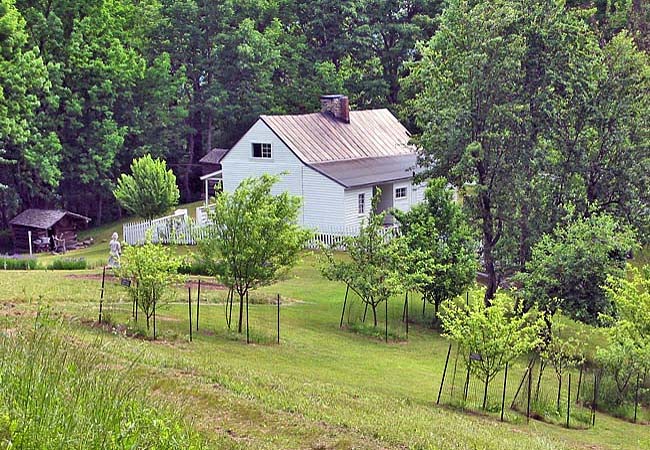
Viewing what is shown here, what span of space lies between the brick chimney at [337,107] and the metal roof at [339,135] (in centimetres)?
30

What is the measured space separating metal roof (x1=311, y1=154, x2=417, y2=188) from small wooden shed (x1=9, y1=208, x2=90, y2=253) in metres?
14.2

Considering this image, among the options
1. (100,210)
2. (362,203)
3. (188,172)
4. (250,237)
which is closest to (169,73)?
(188,172)

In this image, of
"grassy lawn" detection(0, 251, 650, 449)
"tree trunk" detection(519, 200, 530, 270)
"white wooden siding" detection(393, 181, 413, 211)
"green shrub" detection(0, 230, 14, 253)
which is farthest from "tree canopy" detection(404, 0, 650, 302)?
"green shrub" detection(0, 230, 14, 253)

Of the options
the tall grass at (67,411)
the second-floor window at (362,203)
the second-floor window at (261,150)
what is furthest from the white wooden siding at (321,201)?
the tall grass at (67,411)

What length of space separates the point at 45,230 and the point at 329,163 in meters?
15.5

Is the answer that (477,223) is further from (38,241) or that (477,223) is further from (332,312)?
(38,241)

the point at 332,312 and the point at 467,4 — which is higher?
the point at 467,4

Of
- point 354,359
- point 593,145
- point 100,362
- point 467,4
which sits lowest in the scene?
point 354,359

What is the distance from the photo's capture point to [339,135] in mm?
44594

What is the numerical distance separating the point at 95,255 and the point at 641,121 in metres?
24.7

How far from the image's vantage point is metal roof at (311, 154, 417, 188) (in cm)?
4106

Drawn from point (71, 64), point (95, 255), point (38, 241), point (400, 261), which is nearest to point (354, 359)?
point (400, 261)

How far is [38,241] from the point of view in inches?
1774

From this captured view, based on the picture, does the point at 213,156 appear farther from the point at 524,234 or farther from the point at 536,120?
the point at 536,120
